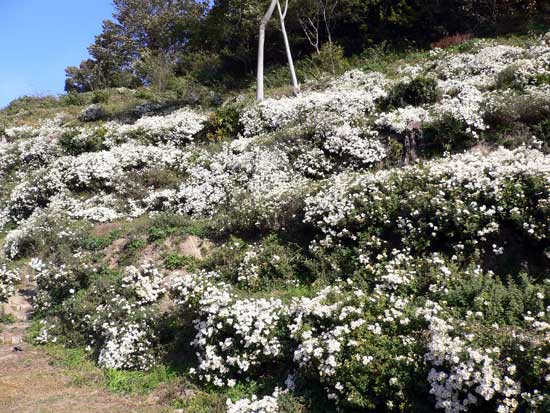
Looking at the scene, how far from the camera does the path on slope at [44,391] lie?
688cm

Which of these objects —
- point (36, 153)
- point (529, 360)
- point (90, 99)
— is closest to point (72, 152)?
point (36, 153)

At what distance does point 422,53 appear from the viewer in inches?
853

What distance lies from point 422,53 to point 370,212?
15.6 metres

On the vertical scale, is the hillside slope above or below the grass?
above

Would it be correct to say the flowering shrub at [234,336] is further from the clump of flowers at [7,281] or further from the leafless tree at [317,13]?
the leafless tree at [317,13]

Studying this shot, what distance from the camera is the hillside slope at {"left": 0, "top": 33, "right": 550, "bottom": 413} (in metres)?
5.84

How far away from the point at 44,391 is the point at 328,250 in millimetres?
5576

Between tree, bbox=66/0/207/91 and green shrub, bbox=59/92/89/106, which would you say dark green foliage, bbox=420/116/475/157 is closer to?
green shrub, bbox=59/92/89/106

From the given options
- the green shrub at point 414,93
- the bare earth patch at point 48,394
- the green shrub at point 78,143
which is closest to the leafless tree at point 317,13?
the green shrub at point 414,93

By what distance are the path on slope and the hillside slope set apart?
2.08 ft

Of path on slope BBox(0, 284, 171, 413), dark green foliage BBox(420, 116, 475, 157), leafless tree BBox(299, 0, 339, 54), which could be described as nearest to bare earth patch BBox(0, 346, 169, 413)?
path on slope BBox(0, 284, 171, 413)

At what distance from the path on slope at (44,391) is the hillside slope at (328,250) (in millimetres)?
634

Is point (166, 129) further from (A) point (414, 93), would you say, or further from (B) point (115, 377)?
(B) point (115, 377)

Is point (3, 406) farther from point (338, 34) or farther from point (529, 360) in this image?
point (338, 34)
